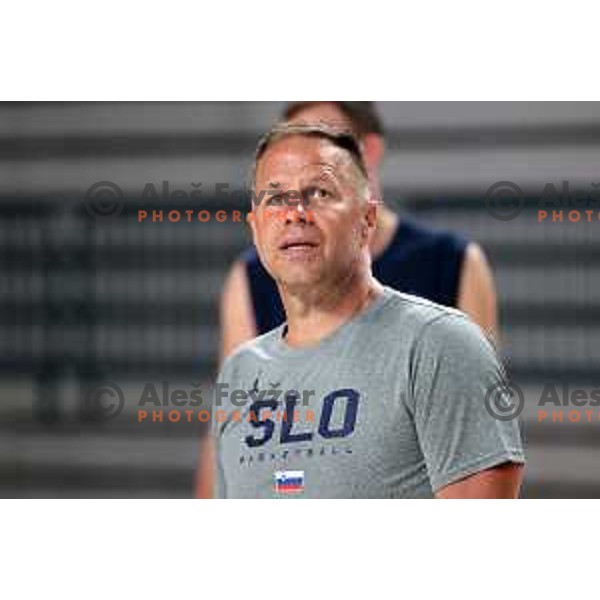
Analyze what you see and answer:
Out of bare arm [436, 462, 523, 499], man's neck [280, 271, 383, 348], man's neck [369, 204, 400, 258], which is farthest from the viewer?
man's neck [369, 204, 400, 258]

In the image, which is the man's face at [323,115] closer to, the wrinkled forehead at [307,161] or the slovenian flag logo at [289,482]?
the wrinkled forehead at [307,161]

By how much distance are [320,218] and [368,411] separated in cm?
33

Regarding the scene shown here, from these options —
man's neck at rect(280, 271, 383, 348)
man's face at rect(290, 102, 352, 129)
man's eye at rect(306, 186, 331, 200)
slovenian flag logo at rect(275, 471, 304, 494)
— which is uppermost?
man's face at rect(290, 102, 352, 129)

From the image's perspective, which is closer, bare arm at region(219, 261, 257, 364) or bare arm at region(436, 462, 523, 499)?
bare arm at region(436, 462, 523, 499)

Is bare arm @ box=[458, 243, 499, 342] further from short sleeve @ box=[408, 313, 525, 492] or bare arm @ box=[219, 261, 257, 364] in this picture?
bare arm @ box=[219, 261, 257, 364]

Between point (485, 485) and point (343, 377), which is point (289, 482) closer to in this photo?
point (343, 377)

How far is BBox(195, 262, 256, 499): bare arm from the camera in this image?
6.75 ft

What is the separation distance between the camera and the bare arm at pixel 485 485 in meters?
1.70

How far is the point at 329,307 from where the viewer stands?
6.18ft

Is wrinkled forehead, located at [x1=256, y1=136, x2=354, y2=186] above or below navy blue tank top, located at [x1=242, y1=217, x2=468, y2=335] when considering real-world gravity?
above

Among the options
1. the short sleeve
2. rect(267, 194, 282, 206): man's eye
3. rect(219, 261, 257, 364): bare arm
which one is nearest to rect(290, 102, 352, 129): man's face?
rect(267, 194, 282, 206): man's eye

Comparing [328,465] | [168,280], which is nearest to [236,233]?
[168,280]

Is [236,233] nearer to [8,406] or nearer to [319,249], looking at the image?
[319,249]

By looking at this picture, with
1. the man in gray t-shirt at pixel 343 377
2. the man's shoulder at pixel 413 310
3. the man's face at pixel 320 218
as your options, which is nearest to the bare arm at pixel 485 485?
the man in gray t-shirt at pixel 343 377
